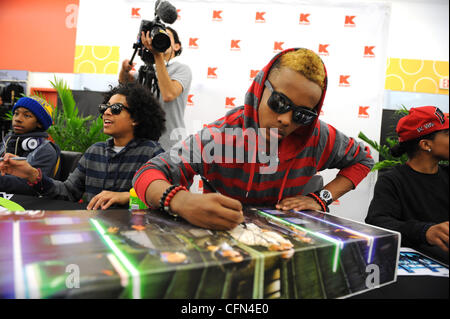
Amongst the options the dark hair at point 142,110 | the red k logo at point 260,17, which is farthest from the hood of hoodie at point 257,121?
the red k logo at point 260,17

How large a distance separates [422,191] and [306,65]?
1.24 feet

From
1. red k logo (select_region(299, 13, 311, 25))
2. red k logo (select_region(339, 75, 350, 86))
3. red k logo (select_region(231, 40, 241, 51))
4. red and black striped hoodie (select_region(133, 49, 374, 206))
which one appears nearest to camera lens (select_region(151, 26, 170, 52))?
red and black striped hoodie (select_region(133, 49, 374, 206))

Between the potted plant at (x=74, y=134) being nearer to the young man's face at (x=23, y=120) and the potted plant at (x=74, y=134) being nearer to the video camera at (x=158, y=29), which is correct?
the young man's face at (x=23, y=120)

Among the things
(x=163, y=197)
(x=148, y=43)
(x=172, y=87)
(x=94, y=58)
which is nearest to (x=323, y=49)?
(x=172, y=87)

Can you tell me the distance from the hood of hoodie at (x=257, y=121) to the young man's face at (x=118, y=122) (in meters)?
0.79

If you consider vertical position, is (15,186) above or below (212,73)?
below

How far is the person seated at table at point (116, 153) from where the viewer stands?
1.23m

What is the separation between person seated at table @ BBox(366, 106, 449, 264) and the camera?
0.30 metres

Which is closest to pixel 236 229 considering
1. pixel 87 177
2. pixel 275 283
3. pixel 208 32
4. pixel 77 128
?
pixel 275 283

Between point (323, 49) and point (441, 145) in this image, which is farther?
point (323, 49)

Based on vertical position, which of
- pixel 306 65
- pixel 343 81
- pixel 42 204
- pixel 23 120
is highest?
pixel 343 81

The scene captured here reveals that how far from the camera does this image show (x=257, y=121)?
0.72 m

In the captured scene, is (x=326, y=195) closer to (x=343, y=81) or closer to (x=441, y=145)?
(x=441, y=145)

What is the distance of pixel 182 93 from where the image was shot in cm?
174
